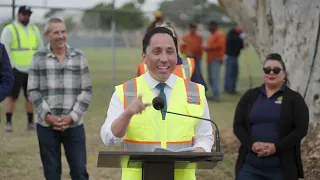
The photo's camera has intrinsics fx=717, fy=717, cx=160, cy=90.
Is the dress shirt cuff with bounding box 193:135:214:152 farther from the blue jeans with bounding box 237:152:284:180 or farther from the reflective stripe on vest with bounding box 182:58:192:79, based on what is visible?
the blue jeans with bounding box 237:152:284:180

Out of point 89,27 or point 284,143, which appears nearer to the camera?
point 284,143

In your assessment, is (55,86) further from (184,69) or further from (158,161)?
(158,161)

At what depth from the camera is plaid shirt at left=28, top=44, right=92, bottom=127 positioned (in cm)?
762

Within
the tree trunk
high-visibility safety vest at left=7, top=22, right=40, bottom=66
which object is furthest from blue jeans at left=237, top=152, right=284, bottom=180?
high-visibility safety vest at left=7, top=22, right=40, bottom=66

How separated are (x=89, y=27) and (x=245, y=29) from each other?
Answer: 11.9 m

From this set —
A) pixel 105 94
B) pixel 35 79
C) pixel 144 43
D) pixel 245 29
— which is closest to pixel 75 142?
pixel 35 79

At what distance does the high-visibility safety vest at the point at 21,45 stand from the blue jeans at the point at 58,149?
5778 millimetres

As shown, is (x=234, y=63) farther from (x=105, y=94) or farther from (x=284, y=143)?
(x=284, y=143)

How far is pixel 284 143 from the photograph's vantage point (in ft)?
22.8

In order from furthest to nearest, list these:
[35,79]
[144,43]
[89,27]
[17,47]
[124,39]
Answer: [124,39], [89,27], [17,47], [35,79], [144,43]

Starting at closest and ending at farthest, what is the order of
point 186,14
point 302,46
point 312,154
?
point 312,154, point 302,46, point 186,14

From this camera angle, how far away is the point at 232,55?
67.8ft

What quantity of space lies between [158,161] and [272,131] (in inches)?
128

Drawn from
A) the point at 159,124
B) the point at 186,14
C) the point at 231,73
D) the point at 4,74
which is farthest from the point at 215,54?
the point at 159,124
